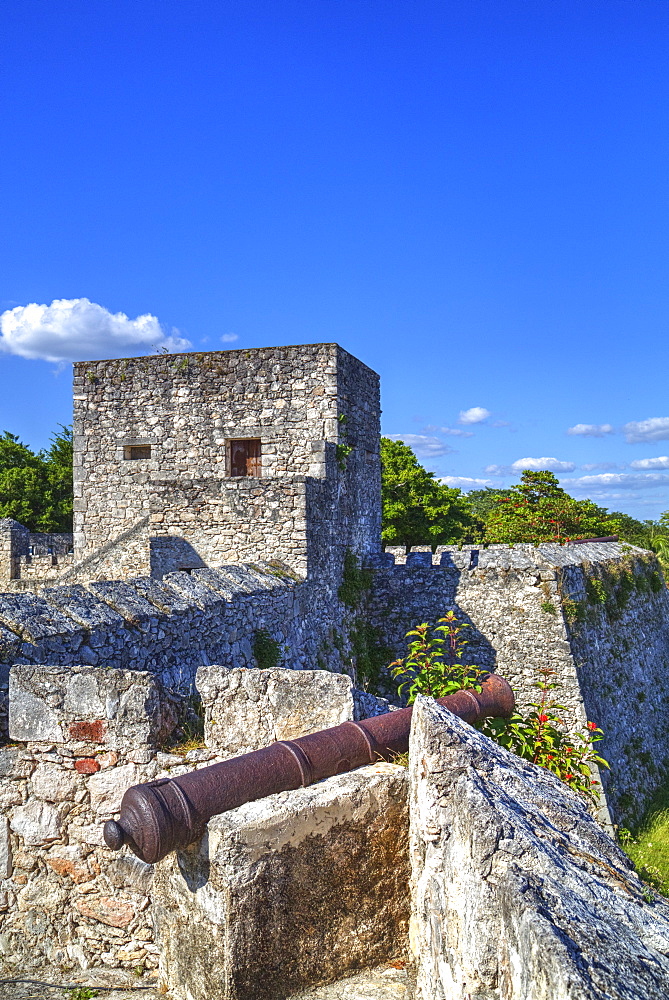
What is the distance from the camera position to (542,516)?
2252 centimetres

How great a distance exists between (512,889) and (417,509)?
95.2 feet

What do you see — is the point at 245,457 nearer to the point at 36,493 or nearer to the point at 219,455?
the point at 219,455

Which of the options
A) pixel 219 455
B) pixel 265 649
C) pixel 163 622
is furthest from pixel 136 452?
pixel 163 622

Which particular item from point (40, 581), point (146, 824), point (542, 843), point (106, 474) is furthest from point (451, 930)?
point (40, 581)

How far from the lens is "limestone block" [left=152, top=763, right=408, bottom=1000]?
11.1ft

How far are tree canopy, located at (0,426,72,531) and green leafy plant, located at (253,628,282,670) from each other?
97.2 ft

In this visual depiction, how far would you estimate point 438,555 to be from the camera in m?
13.0

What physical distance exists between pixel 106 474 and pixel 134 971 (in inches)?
397

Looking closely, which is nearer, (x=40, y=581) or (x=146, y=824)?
(x=146, y=824)

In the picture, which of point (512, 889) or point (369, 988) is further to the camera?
point (369, 988)

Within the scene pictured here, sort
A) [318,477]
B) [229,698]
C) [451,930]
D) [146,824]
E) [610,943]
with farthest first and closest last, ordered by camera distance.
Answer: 1. [318,477]
2. [229,698]
3. [146,824]
4. [451,930]
5. [610,943]

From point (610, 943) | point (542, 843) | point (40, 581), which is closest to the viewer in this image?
point (610, 943)

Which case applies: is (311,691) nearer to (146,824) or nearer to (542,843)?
(146,824)

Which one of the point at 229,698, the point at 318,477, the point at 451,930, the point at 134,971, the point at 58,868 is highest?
the point at 318,477
